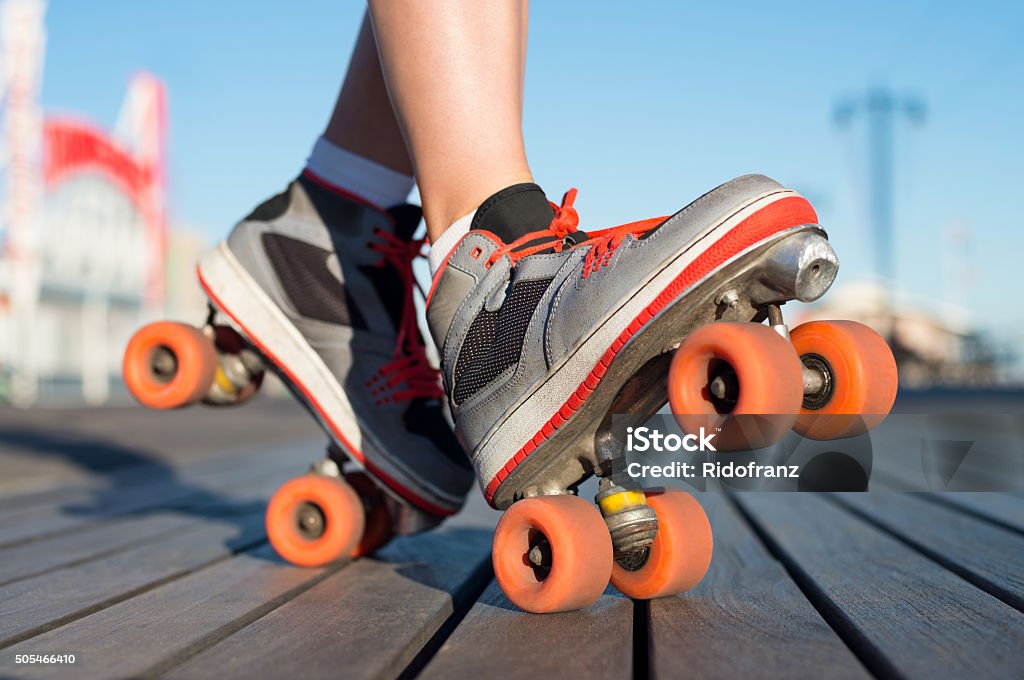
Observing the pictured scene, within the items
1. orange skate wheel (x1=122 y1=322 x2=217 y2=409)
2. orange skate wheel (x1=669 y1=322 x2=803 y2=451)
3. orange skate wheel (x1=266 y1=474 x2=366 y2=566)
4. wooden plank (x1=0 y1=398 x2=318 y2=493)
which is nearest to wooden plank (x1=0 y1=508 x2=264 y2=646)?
orange skate wheel (x1=266 y1=474 x2=366 y2=566)

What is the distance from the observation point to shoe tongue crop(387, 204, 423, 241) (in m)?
1.63

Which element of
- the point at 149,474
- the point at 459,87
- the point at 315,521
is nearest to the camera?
the point at 459,87

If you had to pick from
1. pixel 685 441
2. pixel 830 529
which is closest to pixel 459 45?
pixel 685 441

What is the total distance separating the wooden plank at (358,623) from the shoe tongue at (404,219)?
21.5 inches

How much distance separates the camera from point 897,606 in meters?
1.02

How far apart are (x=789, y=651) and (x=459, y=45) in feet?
2.64

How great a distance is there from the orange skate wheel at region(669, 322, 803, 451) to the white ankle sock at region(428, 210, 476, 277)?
45 centimetres

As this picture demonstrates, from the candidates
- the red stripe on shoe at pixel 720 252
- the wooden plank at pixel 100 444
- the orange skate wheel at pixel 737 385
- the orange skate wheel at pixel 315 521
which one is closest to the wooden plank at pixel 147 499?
the wooden plank at pixel 100 444

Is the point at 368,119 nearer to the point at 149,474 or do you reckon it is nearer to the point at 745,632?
the point at 745,632

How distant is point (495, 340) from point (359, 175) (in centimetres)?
58

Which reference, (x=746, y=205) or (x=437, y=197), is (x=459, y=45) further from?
(x=746, y=205)

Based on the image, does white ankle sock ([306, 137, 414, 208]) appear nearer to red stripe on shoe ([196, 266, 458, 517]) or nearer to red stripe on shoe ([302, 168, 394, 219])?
red stripe on shoe ([302, 168, 394, 219])

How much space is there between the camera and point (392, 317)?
1589 millimetres

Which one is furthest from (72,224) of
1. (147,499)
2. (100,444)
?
(147,499)
